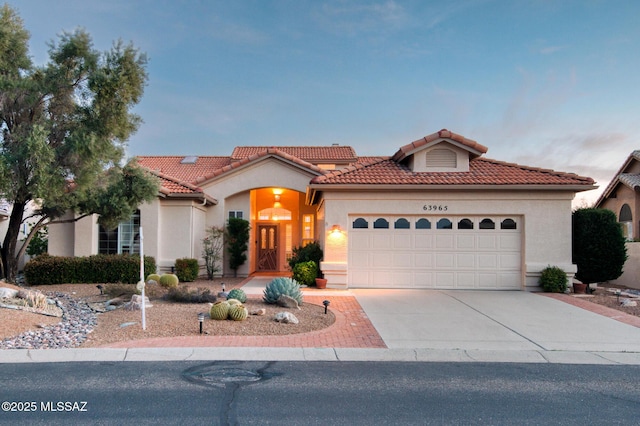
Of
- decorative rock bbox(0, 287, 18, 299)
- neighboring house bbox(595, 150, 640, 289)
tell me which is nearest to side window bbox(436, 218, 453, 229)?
decorative rock bbox(0, 287, 18, 299)

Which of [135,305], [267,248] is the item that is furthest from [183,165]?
[135,305]

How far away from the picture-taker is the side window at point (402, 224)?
15.4 meters

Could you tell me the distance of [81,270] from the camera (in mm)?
15484

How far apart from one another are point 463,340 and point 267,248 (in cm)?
1515

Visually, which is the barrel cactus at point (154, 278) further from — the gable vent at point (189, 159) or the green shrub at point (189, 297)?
the gable vent at point (189, 159)

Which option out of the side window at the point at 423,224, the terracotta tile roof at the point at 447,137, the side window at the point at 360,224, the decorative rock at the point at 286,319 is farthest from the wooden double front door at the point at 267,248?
the decorative rock at the point at 286,319

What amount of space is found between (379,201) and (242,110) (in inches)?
436

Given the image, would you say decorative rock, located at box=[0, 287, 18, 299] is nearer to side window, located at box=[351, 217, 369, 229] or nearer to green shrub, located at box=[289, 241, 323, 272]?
green shrub, located at box=[289, 241, 323, 272]

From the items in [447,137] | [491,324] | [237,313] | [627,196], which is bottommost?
[491,324]

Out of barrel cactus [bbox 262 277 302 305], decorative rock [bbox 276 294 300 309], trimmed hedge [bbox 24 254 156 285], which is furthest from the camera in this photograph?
trimmed hedge [bbox 24 254 156 285]

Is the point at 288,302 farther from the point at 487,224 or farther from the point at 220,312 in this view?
the point at 487,224

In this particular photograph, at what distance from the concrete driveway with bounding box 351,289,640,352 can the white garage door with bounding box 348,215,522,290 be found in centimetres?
134

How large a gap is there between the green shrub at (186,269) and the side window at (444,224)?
9.11 metres

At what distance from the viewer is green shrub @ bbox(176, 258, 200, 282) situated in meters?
16.8
